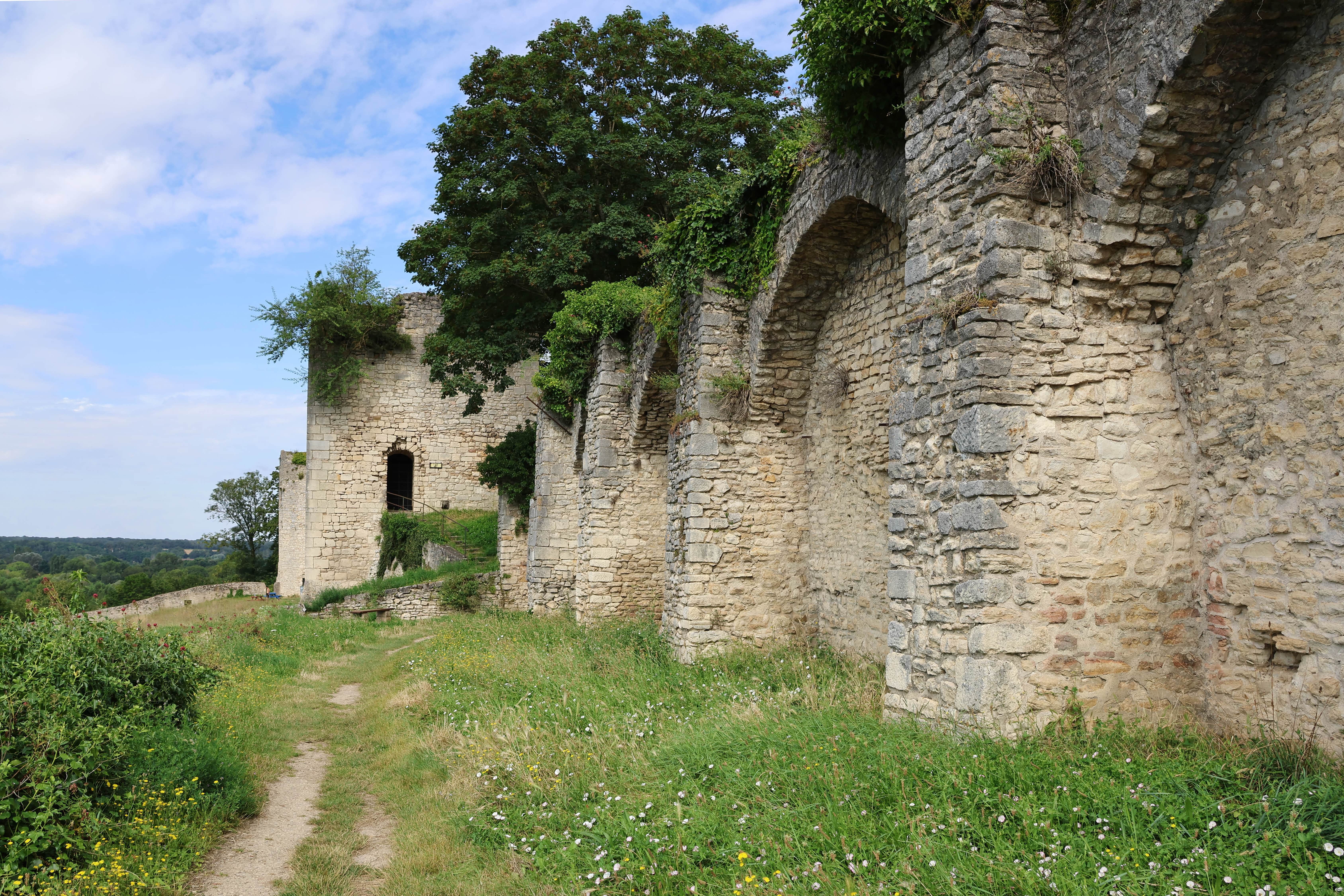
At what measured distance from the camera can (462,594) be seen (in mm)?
18094

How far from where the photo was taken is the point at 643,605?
1391 centimetres

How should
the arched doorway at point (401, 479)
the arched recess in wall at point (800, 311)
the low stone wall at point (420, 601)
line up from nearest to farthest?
the arched recess in wall at point (800, 311) → the low stone wall at point (420, 601) → the arched doorway at point (401, 479)

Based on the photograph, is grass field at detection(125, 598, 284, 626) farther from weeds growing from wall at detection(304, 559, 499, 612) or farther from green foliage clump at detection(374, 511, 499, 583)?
green foliage clump at detection(374, 511, 499, 583)

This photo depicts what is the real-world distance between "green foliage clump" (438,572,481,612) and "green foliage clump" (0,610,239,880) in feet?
39.1

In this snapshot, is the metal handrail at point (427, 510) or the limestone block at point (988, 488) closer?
the limestone block at point (988, 488)

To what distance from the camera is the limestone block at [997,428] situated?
4.68m

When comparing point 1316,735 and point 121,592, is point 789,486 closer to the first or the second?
point 1316,735

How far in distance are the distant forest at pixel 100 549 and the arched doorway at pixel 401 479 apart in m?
24.2

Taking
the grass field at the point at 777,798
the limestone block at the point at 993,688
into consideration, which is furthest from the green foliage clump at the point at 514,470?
the limestone block at the point at 993,688

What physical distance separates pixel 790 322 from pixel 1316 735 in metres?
5.89

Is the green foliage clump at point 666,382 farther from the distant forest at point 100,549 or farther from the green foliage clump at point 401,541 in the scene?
the distant forest at point 100,549

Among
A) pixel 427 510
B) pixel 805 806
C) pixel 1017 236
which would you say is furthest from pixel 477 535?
pixel 1017 236

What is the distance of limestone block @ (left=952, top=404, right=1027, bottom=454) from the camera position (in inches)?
184

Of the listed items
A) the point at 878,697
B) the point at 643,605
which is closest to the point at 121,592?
the point at 643,605
